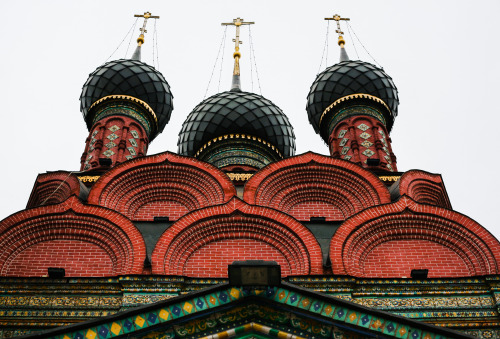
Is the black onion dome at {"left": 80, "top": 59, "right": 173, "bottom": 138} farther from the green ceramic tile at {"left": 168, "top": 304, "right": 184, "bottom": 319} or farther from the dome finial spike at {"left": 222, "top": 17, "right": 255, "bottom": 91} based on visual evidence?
the green ceramic tile at {"left": 168, "top": 304, "right": 184, "bottom": 319}

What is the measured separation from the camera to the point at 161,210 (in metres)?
9.56

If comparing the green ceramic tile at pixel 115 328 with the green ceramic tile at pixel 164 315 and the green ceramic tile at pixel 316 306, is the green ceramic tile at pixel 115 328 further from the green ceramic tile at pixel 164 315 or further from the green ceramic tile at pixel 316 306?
the green ceramic tile at pixel 316 306

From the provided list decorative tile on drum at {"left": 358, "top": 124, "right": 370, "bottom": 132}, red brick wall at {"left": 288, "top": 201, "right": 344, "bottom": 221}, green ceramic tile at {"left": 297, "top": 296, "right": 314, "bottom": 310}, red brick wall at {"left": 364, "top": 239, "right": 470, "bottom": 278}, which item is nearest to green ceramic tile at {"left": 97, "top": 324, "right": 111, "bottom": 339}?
green ceramic tile at {"left": 297, "top": 296, "right": 314, "bottom": 310}

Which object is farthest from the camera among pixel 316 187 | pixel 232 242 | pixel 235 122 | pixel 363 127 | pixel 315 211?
pixel 235 122

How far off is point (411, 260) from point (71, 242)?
4036 millimetres

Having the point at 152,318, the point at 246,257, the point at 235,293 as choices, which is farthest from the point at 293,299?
the point at 246,257

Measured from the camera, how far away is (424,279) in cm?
708

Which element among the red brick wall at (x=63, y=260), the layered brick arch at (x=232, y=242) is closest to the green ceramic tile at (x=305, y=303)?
the layered brick arch at (x=232, y=242)

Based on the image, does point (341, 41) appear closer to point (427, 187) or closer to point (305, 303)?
point (427, 187)

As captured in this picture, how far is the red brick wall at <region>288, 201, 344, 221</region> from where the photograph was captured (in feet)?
30.8

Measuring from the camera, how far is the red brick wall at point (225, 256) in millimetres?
7586

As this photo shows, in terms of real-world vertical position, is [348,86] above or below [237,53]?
below

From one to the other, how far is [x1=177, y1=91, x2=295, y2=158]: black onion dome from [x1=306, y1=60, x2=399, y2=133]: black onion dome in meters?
0.82

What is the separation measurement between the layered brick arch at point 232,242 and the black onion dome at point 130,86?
7.20 m
